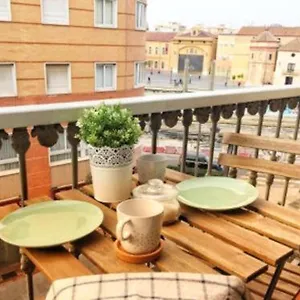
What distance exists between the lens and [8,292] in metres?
2.34

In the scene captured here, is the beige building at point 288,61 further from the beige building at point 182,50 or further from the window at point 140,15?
the window at point 140,15

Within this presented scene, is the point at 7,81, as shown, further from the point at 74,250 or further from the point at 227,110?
the point at 74,250

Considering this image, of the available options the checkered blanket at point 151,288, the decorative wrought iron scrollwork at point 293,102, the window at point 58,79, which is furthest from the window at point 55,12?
the checkered blanket at point 151,288

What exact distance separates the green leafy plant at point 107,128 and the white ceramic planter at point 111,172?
2 cm

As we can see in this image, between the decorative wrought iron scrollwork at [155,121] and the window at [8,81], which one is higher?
the decorative wrought iron scrollwork at [155,121]

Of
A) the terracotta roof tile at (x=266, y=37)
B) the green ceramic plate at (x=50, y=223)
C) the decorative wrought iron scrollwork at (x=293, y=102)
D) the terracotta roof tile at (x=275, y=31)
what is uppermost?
the terracotta roof tile at (x=275, y=31)

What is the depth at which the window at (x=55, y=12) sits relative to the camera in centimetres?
519

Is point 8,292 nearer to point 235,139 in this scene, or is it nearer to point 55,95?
point 235,139

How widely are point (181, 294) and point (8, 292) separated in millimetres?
2182

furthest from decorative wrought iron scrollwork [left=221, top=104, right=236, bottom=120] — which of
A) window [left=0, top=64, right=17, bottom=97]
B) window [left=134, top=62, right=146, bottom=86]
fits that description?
window [left=134, top=62, right=146, bottom=86]

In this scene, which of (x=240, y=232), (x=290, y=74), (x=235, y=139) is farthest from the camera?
(x=290, y=74)

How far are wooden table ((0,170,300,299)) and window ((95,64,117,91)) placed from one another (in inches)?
197

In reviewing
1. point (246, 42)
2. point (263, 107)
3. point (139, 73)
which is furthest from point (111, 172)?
point (246, 42)

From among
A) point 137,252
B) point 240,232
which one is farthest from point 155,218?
point 240,232
